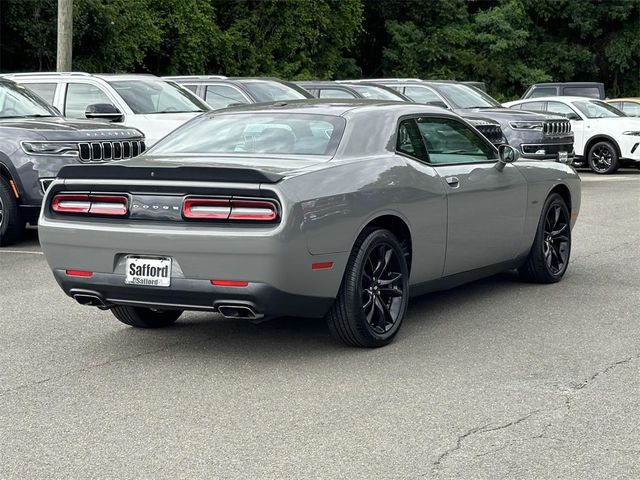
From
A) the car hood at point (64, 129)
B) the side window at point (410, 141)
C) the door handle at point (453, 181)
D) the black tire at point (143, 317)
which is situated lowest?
the black tire at point (143, 317)

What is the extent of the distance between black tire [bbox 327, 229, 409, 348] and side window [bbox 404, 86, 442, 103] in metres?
14.7

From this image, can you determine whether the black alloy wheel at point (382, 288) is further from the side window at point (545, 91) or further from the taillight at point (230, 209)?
the side window at point (545, 91)

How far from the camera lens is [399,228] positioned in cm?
757

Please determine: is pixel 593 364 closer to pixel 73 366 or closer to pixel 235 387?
pixel 235 387

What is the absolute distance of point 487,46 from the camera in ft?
160

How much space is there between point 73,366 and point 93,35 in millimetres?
25344

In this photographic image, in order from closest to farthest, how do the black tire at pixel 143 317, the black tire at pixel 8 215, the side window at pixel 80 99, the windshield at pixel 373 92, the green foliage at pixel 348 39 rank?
the black tire at pixel 143 317
the black tire at pixel 8 215
the side window at pixel 80 99
the windshield at pixel 373 92
the green foliage at pixel 348 39

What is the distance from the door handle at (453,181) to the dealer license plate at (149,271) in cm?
228

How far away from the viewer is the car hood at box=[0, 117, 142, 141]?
12.1m

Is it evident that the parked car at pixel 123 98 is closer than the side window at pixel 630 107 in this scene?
Yes

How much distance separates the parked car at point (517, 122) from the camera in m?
20.3

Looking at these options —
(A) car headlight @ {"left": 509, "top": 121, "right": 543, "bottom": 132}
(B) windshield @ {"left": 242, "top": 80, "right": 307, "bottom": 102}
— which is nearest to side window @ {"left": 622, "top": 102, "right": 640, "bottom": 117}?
(A) car headlight @ {"left": 509, "top": 121, "right": 543, "bottom": 132}

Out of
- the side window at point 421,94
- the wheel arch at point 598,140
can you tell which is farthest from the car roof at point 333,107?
the wheel arch at point 598,140

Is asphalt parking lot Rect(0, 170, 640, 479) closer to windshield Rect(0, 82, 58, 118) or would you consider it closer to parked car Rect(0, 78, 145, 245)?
parked car Rect(0, 78, 145, 245)
